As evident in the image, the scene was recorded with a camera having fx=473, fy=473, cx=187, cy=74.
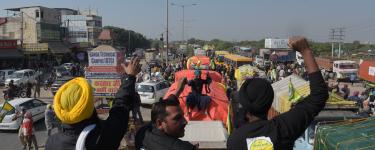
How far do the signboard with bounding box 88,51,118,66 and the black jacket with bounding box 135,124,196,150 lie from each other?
556 inches

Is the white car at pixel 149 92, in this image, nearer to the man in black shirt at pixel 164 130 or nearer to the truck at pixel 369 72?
the truck at pixel 369 72

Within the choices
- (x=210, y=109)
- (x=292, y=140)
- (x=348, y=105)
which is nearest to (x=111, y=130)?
(x=292, y=140)

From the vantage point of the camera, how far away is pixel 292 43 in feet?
10.4

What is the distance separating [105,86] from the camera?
58.0 feet

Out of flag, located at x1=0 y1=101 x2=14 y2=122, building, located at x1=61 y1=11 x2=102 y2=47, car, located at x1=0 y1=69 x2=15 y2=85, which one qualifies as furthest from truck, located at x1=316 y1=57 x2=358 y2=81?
building, located at x1=61 y1=11 x2=102 y2=47

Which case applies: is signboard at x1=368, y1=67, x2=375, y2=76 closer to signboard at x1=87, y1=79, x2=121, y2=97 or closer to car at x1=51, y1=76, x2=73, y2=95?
signboard at x1=87, y1=79, x2=121, y2=97

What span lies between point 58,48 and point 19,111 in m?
44.2

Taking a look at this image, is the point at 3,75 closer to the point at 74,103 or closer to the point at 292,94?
the point at 292,94

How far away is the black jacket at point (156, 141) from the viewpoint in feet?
10.4

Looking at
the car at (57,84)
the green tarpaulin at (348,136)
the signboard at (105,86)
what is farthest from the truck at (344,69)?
the green tarpaulin at (348,136)

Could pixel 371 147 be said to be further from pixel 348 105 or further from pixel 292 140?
pixel 348 105

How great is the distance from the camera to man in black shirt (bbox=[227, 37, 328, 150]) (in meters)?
3.00

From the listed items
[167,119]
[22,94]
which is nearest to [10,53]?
[22,94]

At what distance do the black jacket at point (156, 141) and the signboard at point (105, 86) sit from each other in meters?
14.3
